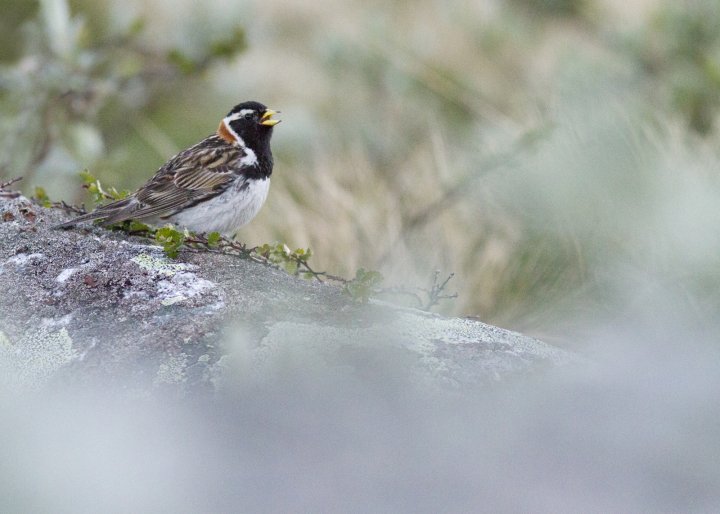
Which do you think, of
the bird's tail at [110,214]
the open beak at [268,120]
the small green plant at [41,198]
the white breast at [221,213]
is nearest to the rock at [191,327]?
the bird's tail at [110,214]

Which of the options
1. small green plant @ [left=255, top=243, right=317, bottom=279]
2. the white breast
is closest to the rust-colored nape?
the white breast

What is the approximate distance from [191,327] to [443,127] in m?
4.81

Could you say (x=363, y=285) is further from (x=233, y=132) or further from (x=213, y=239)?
Result: (x=233, y=132)

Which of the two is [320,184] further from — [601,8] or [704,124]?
[601,8]

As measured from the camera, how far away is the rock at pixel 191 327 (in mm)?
2162

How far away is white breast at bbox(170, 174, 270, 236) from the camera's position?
379cm

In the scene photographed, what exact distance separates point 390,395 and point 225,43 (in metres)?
3.67

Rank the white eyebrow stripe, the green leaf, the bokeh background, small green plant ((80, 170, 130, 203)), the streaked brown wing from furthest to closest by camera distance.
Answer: the white eyebrow stripe, the streaked brown wing, small green plant ((80, 170, 130, 203)), the green leaf, the bokeh background

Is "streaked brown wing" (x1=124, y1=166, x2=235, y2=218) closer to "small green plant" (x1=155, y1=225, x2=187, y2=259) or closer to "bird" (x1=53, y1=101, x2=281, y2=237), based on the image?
"bird" (x1=53, y1=101, x2=281, y2=237)

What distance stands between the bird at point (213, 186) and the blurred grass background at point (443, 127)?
0.54 m

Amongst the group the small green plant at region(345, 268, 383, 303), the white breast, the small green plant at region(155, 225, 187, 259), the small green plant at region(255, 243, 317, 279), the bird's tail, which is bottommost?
the white breast

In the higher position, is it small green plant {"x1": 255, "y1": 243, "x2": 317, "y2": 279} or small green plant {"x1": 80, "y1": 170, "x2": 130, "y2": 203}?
small green plant {"x1": 80, "y1": 170, "x2": 130, "y2": 203}

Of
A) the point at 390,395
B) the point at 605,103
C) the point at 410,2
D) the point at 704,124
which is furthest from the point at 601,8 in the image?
the point at 390,395

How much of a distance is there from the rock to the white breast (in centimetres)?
102
